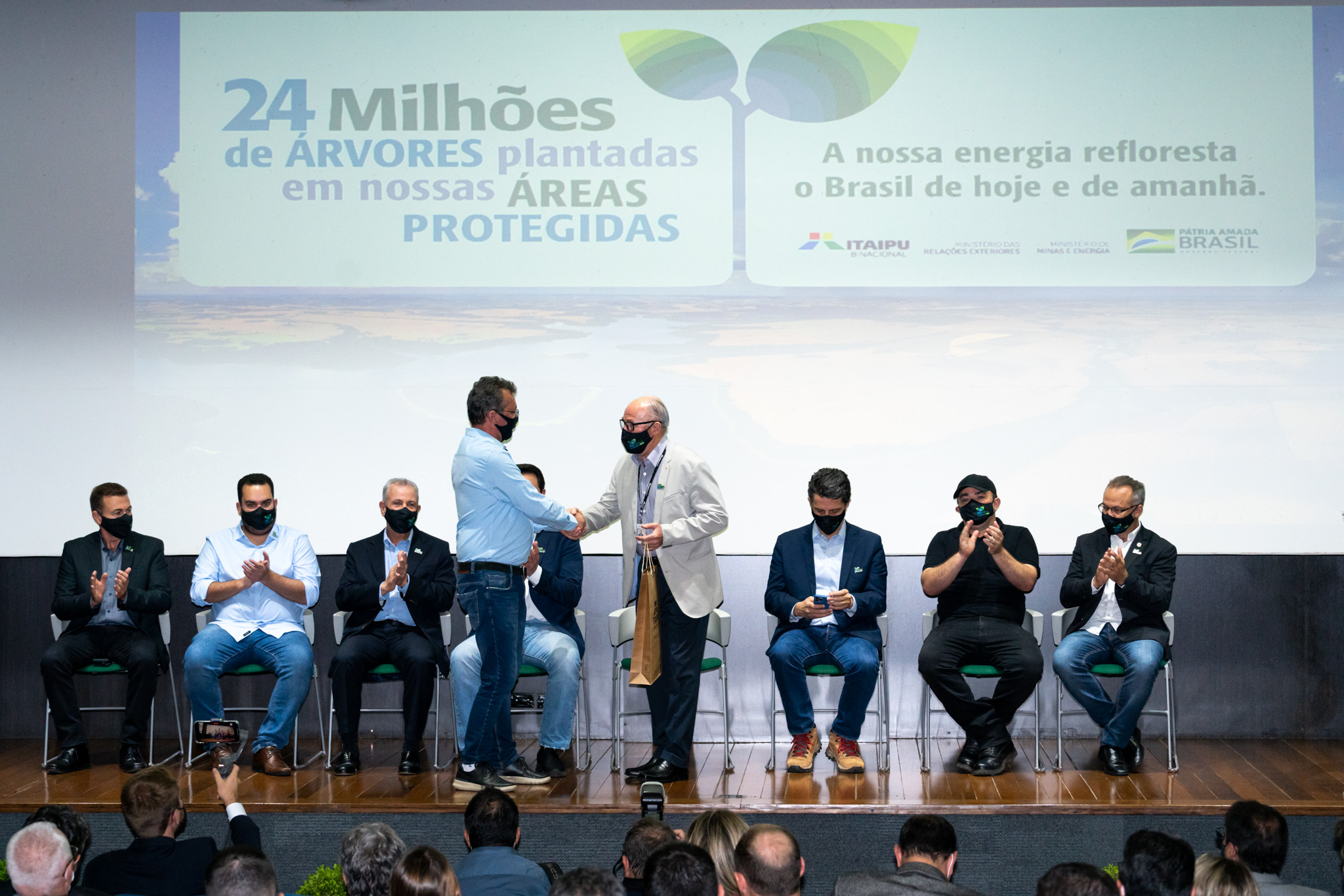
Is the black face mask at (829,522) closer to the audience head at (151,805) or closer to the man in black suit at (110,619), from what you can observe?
the man in black suit at (110,619)

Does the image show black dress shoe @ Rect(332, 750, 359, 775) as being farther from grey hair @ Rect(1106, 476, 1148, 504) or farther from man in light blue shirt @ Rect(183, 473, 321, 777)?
grey hair @ Rect(1106, 476, 1148, 504)

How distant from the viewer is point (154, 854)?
9.87 feet

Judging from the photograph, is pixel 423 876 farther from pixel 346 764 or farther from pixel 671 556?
pixel 346 764

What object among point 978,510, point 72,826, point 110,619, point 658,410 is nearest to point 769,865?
point 72,826

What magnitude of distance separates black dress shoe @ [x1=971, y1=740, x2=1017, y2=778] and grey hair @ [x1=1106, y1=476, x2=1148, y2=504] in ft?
3.70

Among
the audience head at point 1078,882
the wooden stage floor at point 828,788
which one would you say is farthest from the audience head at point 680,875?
the wooden stage floor at point 828,788

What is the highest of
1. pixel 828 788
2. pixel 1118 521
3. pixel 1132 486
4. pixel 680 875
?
pixel 1132 486

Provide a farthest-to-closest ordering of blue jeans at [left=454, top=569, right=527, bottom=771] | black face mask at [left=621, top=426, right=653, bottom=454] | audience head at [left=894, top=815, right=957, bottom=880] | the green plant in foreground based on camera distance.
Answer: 1. black face mask at [left=621, top=426, right=653, bottom=454]
2. blue jeans at [left=454, top=569, right=527, bottom=771]
3. the green plant in foreground
4. audience head at [left=894, top=815, right=957, bottom=880]

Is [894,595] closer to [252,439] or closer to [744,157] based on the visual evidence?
[744,157]

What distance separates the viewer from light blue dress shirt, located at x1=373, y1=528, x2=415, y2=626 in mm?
5344

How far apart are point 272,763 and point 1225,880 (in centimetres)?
370

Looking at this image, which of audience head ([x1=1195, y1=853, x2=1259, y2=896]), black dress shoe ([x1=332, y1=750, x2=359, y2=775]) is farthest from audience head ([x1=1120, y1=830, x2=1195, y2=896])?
black dress shoe ([x1=332, y1=750, x2=359, y2=775])

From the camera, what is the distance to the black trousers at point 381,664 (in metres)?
5.13

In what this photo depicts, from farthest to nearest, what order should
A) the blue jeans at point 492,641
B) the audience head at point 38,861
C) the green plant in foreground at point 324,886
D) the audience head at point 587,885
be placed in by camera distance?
1. the blue jeans at point 492,641
2. the green plant in foreground at point 324,886
3. the audience head at point 38,861
4. the audience head at point 587,885
